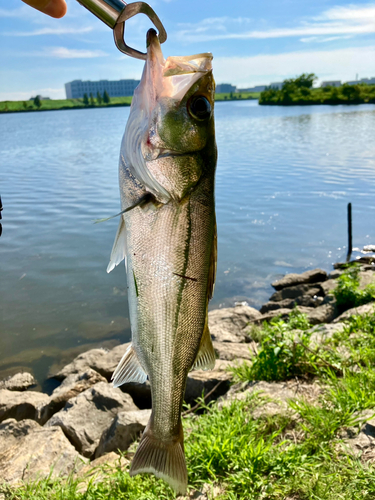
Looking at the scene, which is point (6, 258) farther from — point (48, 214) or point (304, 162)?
point (304, 162)

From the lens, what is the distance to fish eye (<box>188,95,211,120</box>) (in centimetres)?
192

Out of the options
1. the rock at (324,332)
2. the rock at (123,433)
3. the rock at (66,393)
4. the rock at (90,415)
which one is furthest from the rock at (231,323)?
the rock at (123,433)

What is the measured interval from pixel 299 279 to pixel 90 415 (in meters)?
9.44

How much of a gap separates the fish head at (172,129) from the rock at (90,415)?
15.0 feet

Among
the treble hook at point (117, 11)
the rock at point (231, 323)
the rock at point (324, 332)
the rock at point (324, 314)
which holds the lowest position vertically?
the rock at point (231, 323)

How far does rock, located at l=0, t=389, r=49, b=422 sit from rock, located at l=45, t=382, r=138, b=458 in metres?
1.23

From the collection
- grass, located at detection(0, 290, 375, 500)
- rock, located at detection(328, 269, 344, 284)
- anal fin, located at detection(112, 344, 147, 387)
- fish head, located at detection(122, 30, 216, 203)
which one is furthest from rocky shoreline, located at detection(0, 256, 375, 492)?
rock, located at detection(328, 269, 344, 284)

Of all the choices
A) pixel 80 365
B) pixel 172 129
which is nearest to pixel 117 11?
pixel 172 129

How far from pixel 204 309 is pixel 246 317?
28.5ft

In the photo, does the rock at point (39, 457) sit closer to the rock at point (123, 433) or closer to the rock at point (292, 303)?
the rock at point (123, 433)

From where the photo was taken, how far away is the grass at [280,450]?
11.3 ft

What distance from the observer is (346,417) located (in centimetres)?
412

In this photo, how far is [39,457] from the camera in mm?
4621

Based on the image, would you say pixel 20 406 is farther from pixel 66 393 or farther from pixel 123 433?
pixel 123 433
